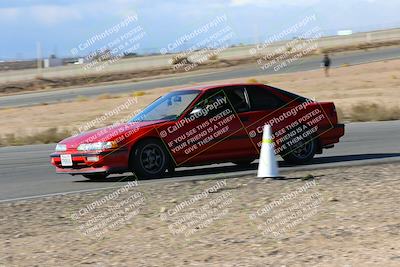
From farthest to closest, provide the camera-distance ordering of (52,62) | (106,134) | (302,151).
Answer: (52,62) < (302,151) < (106,134)

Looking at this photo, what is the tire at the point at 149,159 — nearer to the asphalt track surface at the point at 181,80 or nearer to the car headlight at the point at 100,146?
the car headlight at the point at 100,146

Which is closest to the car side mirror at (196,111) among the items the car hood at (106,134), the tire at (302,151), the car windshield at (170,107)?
the car windshield at (170,107)

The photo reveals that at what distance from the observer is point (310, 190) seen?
34.7ft

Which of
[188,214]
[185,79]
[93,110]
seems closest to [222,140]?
[188,214]

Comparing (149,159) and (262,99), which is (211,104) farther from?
(149,159)

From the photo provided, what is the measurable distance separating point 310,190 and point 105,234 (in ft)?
10.5

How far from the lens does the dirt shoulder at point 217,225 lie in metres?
7.25

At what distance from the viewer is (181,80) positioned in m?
52.1

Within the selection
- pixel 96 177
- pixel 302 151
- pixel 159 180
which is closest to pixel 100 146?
pixel 159 180

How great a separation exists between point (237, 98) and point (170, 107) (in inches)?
42.1

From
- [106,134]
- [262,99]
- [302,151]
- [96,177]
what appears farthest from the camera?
[302,151]

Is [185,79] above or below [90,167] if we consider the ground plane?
above

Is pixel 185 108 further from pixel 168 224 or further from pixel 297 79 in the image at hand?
pixel 297 79

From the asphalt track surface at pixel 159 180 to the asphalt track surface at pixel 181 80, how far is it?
90.6ft
